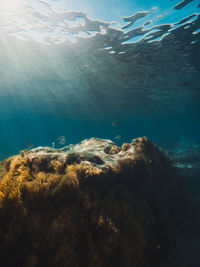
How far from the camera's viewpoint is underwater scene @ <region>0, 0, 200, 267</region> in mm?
2123

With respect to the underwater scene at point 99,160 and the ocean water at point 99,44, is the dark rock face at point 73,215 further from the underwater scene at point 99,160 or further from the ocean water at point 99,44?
the ocean water at point 99,44

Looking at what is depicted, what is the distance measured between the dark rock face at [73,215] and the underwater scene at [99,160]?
0.01 m

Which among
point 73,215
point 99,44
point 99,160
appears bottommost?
point 73,215

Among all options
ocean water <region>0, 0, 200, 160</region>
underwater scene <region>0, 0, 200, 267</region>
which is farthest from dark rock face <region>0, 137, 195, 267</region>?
ocean water <region>0, 0, 200, 160</region>

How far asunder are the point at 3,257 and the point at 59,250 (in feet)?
2.32

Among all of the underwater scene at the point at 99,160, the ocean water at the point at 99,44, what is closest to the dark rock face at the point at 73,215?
the underwater scene at the point at 99,160

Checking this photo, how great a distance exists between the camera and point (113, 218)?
268cm

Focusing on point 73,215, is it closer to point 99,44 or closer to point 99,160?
point 99,160

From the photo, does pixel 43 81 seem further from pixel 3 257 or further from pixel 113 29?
pixel 3 257

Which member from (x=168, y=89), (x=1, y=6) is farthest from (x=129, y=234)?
(x=168, y=89)

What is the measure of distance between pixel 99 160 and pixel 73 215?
1.75 m

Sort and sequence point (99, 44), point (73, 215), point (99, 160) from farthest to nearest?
1. point (99, 44)
2. point (99, 160)
3. point (73, 215)

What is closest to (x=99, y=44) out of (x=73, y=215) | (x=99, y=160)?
(x=99, y=160)

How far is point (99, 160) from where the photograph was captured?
3918mm
